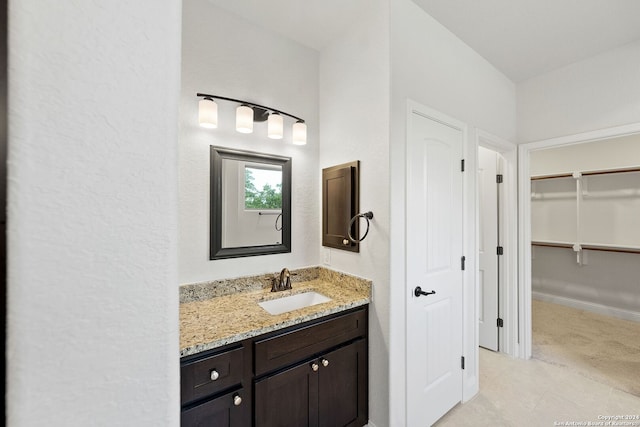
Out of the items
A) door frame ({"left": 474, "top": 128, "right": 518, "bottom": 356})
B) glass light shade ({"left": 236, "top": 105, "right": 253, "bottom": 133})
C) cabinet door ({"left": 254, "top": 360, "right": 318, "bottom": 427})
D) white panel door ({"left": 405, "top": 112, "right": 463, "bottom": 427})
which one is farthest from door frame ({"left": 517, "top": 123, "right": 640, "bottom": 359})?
glass light shade ({"left": 236, "top": 105, "right": 253, "bottom": 133})

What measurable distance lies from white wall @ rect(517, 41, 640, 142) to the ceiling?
0.13 meters

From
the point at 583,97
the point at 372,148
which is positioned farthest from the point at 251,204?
the point at 583,97

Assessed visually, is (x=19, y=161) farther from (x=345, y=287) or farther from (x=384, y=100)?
(x=345, y=287)

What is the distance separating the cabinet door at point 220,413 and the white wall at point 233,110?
2.37ft

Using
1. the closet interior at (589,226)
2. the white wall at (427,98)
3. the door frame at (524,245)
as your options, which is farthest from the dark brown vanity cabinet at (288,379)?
the closet interior at (589,226)

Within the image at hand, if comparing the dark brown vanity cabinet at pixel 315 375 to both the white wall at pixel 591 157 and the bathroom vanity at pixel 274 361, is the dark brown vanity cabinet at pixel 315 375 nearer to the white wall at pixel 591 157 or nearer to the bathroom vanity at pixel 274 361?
the bathroom vanity at pixel 274 361

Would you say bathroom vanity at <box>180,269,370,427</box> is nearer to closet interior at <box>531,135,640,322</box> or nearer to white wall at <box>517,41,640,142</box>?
white wall at <box>517,41,640,142</box>

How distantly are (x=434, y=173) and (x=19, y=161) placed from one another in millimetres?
1954

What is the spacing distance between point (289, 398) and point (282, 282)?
71 centimetres

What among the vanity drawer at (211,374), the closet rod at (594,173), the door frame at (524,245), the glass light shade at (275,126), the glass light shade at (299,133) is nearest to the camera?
the vanity drawer at (211,374)

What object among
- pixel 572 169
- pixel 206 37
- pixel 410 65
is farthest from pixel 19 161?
pixel 572 169

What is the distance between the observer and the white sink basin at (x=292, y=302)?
1784mm

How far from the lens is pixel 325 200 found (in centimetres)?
212

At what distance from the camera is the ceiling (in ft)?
5.72
